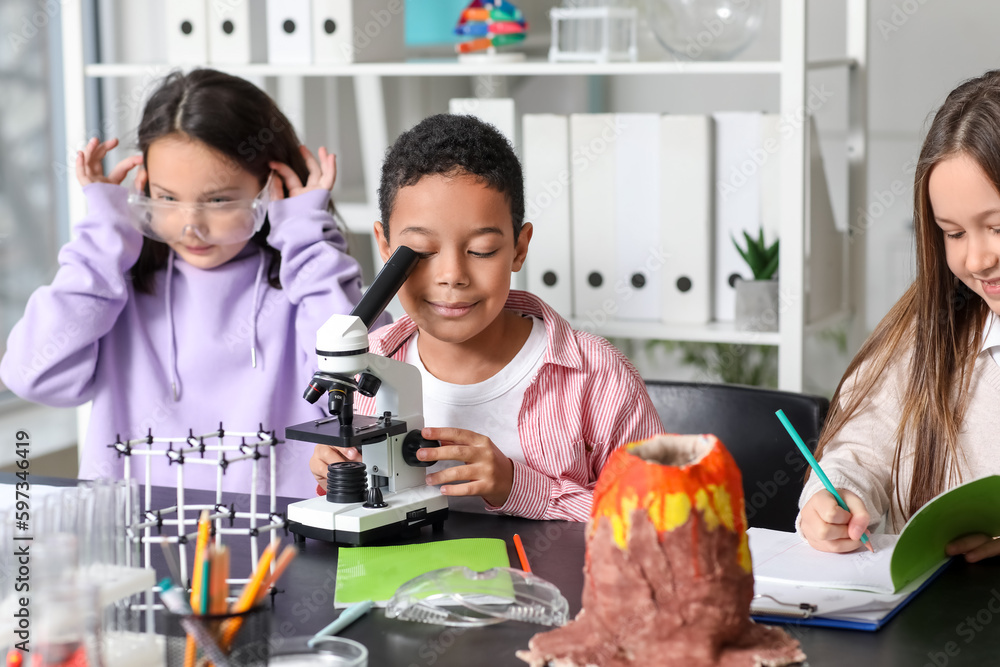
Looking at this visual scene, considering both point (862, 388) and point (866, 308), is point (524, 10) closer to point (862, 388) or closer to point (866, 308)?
point (866, 308)

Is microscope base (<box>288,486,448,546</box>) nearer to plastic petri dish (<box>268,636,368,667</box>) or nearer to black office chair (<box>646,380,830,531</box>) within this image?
plastic petri dish (<box>268,636,368,667</box>)

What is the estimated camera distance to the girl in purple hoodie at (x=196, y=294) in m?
1.86

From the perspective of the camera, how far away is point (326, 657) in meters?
0.83

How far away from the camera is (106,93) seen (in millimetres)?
3061

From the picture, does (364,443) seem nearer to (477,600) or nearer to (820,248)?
(477,600)

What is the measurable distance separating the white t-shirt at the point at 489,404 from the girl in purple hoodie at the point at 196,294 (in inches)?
14.6

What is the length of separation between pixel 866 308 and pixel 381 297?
1705mm

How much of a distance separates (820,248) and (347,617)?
5.28 ft

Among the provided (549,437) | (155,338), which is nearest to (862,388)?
(549,437)

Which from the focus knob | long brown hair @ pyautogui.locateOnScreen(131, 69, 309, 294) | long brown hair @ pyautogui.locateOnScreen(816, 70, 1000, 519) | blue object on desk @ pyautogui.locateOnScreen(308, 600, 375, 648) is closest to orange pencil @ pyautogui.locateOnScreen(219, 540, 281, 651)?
blue object on desk @ pyautogui.locateOnScreen(308, 600, 375, 648)

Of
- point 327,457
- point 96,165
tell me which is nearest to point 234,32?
point 96,165

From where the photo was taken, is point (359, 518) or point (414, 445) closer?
point (359, 518)

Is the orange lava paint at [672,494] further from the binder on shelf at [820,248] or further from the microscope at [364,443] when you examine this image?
the binder on shelf at [820,248]

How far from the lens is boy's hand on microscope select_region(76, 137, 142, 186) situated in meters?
2.00
